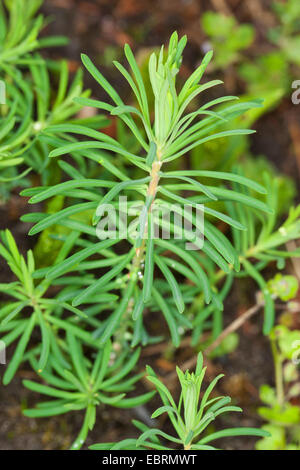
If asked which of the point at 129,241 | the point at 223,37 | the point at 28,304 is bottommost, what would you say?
the point at 28,304

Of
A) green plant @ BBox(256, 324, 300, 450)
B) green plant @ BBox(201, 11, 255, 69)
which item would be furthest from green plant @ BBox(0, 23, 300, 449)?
green plant @ BBox(201, 11, 255, 69)

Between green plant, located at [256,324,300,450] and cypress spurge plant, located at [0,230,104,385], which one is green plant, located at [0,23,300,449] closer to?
cypress spurge plant, located at [0,230,104,385]

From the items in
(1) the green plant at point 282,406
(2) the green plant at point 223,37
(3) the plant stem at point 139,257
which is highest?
(2) the green plant at point 223,37

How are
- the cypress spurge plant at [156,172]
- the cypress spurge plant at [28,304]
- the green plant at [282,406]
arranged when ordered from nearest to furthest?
the cypress spurge plant at [156,172], the cypress spurge plant at [28,304], the green plant at [282,406]

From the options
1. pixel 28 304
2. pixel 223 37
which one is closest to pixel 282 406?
pixel 28 304

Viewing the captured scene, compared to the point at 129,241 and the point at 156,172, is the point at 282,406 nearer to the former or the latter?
the point at 129,241

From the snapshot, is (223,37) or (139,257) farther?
(223,37)

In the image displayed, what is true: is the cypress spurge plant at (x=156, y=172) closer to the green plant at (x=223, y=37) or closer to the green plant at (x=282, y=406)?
the green plant at (x=282, y=406)

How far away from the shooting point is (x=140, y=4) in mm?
2744

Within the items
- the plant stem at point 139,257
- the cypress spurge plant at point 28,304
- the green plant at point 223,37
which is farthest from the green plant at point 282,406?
the green plant at point 223,37
